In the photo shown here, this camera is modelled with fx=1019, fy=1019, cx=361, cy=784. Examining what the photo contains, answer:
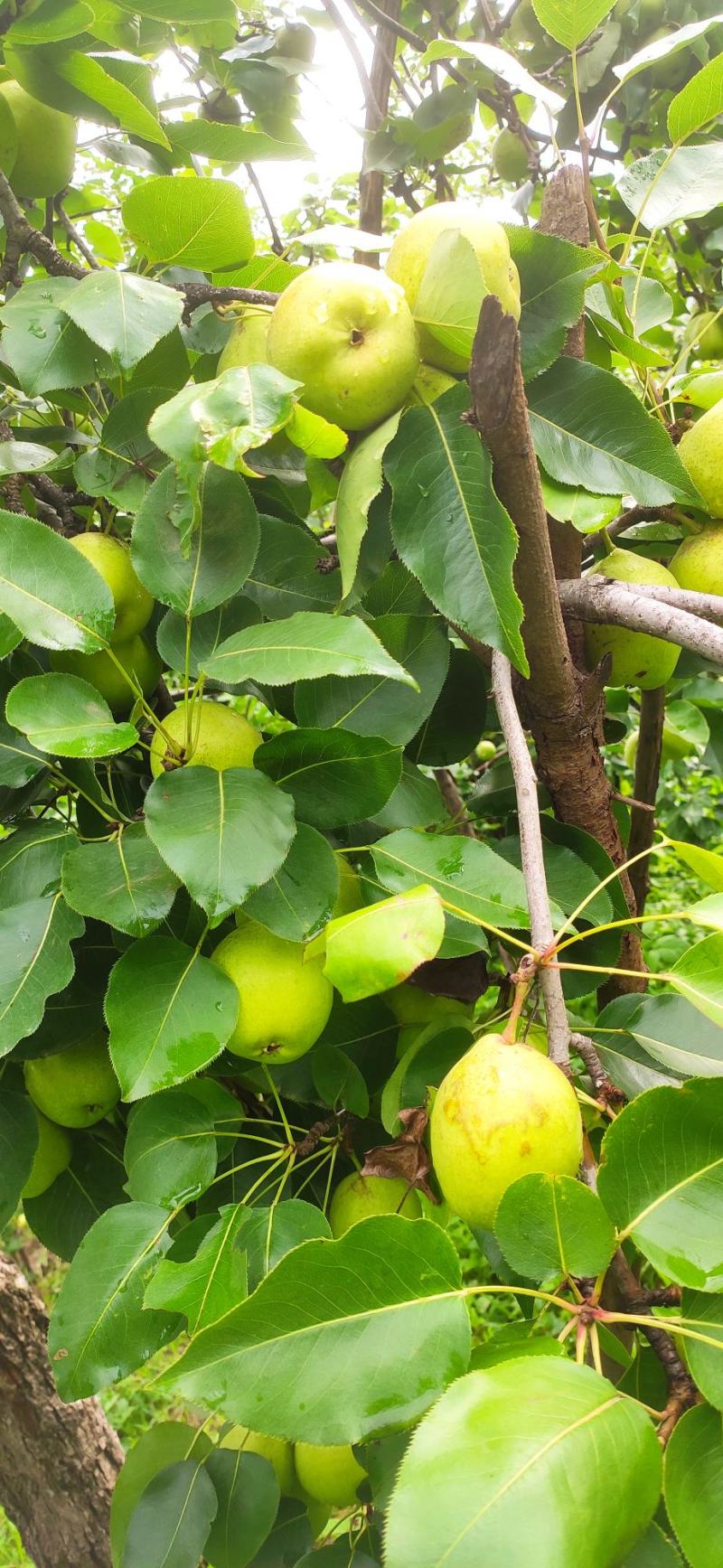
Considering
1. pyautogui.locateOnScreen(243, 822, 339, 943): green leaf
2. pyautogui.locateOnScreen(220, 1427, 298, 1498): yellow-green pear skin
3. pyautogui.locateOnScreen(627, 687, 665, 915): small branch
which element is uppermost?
pyautogui.locateOnScreen(243, 822, 339, 943): green leaf

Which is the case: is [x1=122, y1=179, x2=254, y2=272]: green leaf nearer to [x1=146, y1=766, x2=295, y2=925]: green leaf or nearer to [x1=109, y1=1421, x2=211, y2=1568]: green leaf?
[x1=146, y1=766, x2=295, y2=925]: green leaf

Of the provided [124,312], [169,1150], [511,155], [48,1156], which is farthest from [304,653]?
[511,155]

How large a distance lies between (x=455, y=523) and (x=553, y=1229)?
20.9 inches

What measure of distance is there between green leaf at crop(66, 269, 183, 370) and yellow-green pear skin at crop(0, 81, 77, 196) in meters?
0.44

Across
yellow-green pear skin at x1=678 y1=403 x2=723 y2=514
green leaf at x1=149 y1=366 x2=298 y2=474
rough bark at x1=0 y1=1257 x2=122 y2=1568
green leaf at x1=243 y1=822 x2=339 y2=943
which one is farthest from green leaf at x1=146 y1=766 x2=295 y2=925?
rough bark at x1=0 y1=1257 x2=122 y2=1568

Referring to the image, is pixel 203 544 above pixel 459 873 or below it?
above

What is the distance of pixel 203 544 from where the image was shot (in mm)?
876

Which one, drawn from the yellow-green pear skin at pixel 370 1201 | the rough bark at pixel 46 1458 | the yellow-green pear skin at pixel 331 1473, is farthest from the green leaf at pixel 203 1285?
the rough bark at pixel 46 1458

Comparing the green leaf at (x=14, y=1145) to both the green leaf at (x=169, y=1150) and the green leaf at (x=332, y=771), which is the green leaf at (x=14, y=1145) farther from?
the green leaf at (x=332, y=771)

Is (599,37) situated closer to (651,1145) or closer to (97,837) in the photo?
(97,837)

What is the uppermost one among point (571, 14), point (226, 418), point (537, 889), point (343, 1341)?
point (571, 14)

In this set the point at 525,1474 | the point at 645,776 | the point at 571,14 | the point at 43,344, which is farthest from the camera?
the point at 645,776

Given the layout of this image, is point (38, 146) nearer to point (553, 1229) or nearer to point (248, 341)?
point (248, 341)

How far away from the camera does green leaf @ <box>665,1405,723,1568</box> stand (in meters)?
0.55
